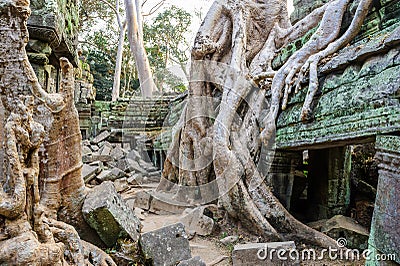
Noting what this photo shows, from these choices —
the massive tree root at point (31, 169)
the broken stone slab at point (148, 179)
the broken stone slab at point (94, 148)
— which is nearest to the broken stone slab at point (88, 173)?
the broken stone slab at point (148, 179)

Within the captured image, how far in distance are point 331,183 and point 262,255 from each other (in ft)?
6.45

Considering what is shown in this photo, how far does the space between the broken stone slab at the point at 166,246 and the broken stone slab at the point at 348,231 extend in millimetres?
1831

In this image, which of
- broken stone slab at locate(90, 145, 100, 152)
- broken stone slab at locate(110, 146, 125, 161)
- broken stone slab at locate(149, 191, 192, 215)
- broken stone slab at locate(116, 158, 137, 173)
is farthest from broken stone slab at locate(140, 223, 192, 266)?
broken stone slab at locate(90, 145, 100, 152)

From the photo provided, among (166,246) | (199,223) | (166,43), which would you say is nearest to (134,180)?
(199,223)

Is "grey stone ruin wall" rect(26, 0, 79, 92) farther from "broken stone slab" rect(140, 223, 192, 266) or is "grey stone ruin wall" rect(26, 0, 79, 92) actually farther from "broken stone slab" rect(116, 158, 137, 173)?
"broken stone slab" rect(116, 158, 137, 173)

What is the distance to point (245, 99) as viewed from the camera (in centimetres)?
469

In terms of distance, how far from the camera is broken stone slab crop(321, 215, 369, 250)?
348 cm

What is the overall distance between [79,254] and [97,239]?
3.22 feet

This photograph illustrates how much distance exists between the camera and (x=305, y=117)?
3295mm

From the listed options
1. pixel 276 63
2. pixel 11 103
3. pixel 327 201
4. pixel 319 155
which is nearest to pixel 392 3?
pixel 276 63

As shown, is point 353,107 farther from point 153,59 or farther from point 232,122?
point 153,59

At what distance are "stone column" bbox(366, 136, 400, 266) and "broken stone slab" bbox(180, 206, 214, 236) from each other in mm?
2024

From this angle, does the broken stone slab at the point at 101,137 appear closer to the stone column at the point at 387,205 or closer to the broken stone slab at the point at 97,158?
the broken stone slab at the point at 97,158

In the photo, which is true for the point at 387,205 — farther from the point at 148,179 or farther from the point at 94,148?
the point at 94,148
